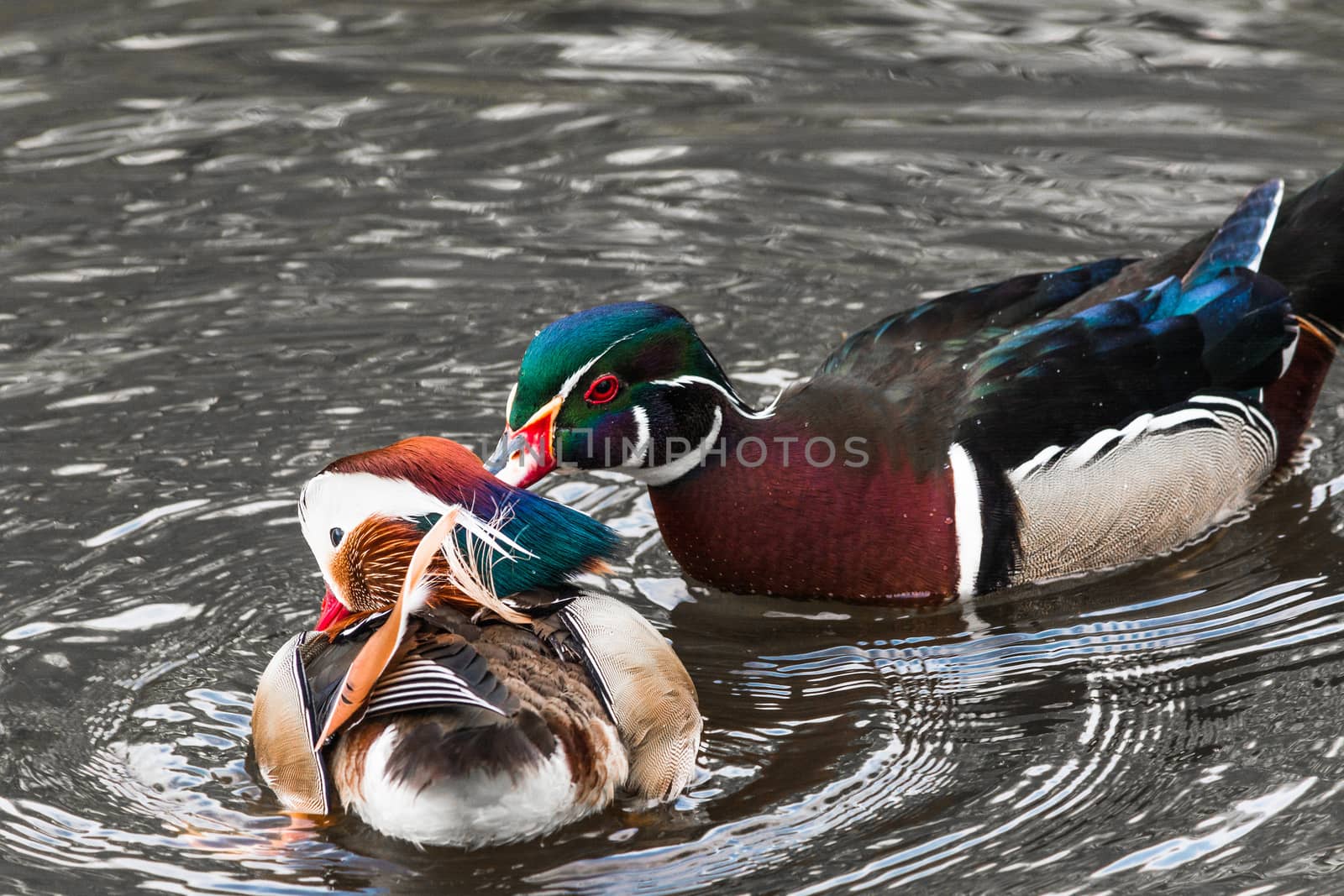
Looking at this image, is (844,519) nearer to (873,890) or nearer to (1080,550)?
(1080,550)

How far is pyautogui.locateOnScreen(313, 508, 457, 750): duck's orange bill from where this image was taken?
4156 mm

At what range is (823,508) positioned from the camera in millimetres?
5586

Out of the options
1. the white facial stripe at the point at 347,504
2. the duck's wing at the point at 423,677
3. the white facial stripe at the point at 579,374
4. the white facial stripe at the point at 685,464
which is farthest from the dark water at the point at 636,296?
the white facial stripe at the point at 579,374

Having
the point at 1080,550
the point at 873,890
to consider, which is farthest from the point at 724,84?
the point at 873,890

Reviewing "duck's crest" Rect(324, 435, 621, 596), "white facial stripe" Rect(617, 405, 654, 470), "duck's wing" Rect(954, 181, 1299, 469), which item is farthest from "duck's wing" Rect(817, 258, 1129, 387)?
"duck's crest" Rect(324, 435, 621, 596)

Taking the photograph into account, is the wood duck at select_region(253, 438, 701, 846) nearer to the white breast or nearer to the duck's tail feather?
the white breast

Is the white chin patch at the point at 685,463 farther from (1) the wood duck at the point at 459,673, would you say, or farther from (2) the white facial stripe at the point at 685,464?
(1) the wood duck at the point at 459,673

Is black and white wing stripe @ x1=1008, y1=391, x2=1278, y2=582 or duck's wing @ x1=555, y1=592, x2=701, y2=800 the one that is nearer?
duck's wing @ x1=555, y1=592, x2=701, y2=800

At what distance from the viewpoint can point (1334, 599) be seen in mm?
5625

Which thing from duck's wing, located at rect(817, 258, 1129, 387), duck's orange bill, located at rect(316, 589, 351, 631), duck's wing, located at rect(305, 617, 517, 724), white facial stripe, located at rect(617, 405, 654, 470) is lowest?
duck's orange bill, located at rect(316, 589, 351, 631)

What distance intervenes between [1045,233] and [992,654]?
10.9ft

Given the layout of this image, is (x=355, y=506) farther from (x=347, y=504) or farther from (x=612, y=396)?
(x=612, y=396)

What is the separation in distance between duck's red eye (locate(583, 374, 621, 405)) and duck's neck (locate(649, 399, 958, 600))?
385mm

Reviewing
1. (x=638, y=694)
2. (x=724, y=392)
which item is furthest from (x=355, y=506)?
(x=724, y=392)
